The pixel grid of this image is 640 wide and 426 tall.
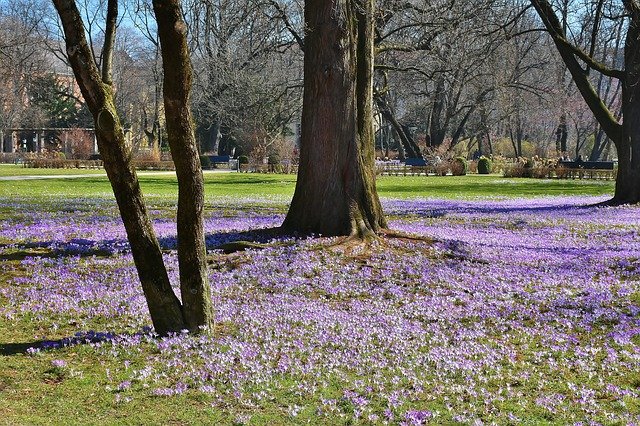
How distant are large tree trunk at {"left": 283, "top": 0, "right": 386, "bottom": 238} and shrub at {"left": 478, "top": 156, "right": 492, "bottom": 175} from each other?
40.6 meters

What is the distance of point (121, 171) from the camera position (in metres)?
5.55

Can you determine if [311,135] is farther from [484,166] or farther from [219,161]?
[219,161]

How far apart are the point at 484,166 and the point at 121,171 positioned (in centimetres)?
4707

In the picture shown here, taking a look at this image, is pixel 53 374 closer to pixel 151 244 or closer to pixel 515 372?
pixel 151 244

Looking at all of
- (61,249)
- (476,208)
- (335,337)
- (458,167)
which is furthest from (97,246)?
(458,167)

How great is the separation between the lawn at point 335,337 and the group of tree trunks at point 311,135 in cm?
59

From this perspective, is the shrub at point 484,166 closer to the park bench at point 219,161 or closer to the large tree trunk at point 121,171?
the park bench at point 219,161

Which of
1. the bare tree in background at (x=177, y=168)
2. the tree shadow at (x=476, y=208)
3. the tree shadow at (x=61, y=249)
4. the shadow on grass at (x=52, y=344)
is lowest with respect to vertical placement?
the shadow on grass at (x=52, y=344)

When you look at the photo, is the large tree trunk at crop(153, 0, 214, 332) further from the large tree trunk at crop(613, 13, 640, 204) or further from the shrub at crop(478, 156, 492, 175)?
the shrub at crop(478, 156, 492, 175)

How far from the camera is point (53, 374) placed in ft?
16.6

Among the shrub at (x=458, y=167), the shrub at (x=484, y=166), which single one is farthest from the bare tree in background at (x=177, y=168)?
the shrub at (x=484, y=166)

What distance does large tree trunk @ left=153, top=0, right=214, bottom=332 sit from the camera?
5348 millimetres

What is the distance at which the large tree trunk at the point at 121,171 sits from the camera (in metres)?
5.23

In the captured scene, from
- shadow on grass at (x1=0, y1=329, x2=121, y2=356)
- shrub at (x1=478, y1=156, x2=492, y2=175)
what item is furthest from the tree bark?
shrub at (x1=478, y1=156, x2=492, y2=175)
